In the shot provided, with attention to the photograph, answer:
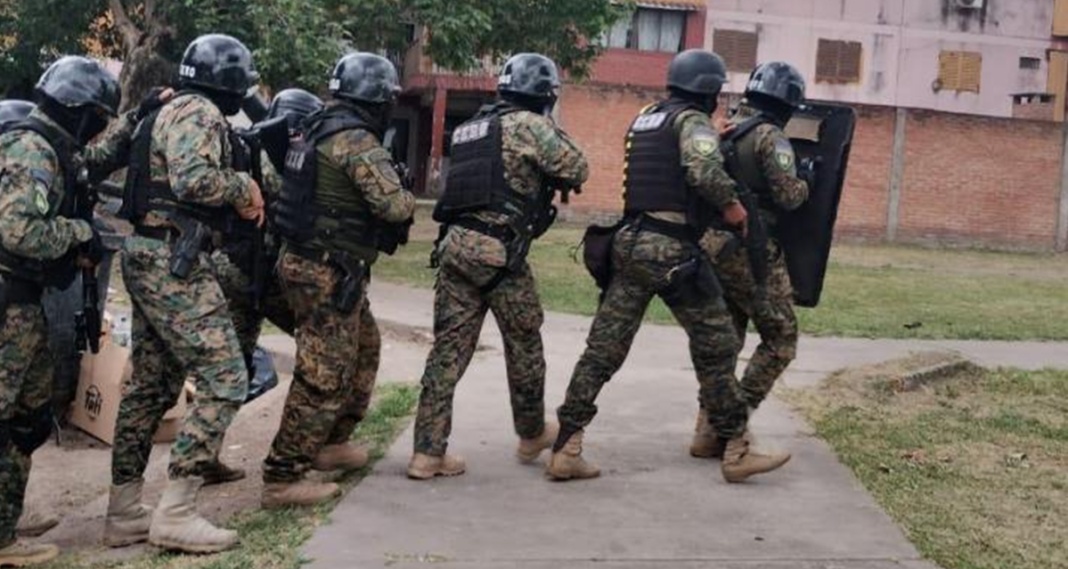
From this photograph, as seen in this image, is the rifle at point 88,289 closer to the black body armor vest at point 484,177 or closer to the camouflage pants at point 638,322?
the black body armor vest at point 484,177

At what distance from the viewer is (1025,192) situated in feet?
85.6

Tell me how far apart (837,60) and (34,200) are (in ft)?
100

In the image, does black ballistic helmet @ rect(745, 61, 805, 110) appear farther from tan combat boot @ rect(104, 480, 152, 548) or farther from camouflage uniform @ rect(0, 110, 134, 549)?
tan combat boot @ rect(104, 480, 152, 548)

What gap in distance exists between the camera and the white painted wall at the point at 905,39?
108 ft

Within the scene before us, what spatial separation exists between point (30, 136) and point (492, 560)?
2273 millimetres

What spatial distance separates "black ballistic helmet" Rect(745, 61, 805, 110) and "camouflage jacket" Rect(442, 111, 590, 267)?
34.8 inches

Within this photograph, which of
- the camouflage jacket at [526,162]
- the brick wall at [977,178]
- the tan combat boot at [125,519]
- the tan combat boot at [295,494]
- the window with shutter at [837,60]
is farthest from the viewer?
the window with shutter at [837,60]

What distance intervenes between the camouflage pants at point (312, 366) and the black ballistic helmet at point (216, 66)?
0.76m

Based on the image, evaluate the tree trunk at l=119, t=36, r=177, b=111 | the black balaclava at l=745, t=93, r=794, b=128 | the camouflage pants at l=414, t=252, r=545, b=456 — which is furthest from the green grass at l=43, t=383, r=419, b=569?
the tree trunk at l=119, t=36, r=177, b=111

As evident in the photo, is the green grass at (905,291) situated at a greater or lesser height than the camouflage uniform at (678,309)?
lesser

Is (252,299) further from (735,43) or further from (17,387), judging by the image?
(735,43)

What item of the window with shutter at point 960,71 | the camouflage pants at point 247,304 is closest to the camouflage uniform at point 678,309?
the camouflage pants at point 247,304

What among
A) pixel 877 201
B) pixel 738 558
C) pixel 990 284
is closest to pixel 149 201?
pixel 738 558

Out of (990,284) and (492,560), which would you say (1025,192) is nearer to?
(990,284)
